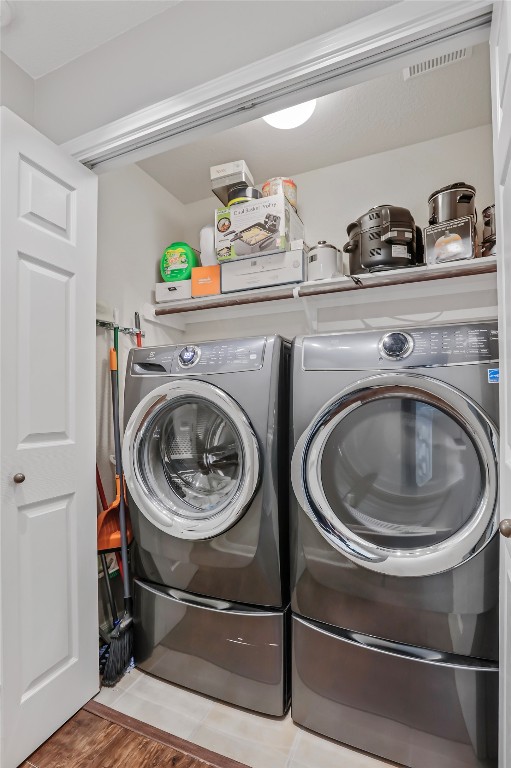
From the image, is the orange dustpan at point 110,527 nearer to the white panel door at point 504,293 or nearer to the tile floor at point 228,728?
the tile floor at point 228,728

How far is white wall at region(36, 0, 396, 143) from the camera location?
3.76ft

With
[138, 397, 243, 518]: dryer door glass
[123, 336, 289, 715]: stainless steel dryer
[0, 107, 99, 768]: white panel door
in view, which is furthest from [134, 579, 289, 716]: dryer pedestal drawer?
[138, 397, 243, 518]: dryer door glass

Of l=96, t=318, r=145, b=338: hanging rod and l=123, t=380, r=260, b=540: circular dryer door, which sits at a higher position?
l=96, t=318, r=145, b=338: hanging rod

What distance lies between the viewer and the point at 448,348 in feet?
3.86

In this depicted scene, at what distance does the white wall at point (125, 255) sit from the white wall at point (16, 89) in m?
0.45

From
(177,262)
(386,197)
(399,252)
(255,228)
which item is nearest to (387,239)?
(399,252)

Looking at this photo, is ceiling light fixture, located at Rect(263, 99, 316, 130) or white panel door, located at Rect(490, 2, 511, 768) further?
ceiling light fixture, located at Rect(263, 99, 316, 130)

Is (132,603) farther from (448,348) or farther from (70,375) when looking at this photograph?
(448,348)

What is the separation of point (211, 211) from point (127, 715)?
2.77 metres

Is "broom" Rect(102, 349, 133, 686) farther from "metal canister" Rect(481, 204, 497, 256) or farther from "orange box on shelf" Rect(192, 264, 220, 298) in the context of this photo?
"metal canister" Rect(481, 204, 497, 256)

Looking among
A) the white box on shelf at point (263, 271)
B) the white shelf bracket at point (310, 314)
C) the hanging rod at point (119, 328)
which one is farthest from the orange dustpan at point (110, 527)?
the white shelf bracket at point (310, 314)

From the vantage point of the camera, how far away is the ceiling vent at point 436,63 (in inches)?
63.2

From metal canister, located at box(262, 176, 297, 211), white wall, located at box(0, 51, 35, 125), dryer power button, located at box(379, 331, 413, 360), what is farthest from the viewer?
metal canister, located at box(262, 176, 297, 211)

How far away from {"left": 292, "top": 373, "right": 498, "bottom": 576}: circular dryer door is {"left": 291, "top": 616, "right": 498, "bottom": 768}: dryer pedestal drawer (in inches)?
11.9
